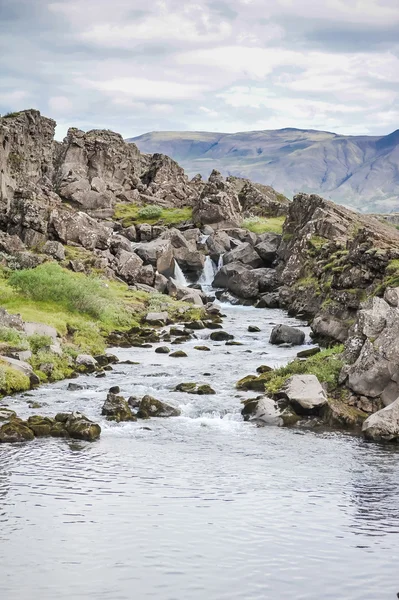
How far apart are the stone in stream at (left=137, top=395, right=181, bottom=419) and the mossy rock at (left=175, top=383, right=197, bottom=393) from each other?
13.9ft

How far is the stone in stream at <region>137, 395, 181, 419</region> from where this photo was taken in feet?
120

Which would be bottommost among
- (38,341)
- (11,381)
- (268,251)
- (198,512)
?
(198,512)

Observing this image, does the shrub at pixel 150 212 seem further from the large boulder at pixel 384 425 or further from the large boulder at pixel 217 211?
the large boulder at pixel 384 425

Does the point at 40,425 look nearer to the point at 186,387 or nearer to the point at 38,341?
the point at 186,387

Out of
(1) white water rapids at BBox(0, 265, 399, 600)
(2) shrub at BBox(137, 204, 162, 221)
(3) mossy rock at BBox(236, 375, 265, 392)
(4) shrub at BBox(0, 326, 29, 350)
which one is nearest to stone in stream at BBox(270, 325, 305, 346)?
(3) mossy rock at BBox(236, 375, 265, 392)

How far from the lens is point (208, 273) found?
98.2 meters

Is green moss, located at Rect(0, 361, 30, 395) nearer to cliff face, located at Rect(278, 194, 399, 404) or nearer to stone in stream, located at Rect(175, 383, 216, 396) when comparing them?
stone in stream, located at Rect(175, 383, 216, 396)

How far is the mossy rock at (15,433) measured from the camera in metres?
30.8

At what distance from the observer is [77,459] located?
28672mm

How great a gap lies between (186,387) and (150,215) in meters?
87.2

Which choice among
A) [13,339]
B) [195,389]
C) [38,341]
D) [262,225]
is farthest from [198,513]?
[262,225]

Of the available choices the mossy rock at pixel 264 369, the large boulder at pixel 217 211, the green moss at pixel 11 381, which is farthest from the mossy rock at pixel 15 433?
the large boulder at pixel 217 211

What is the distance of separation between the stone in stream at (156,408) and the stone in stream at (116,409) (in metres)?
0.88

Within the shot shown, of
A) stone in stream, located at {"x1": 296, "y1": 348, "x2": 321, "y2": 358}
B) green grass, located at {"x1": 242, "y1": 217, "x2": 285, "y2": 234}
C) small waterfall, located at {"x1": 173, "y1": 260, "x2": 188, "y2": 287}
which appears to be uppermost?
green grass, located at {"x1": 242, "y1": 217, "x2": 285, "y2": 234}
